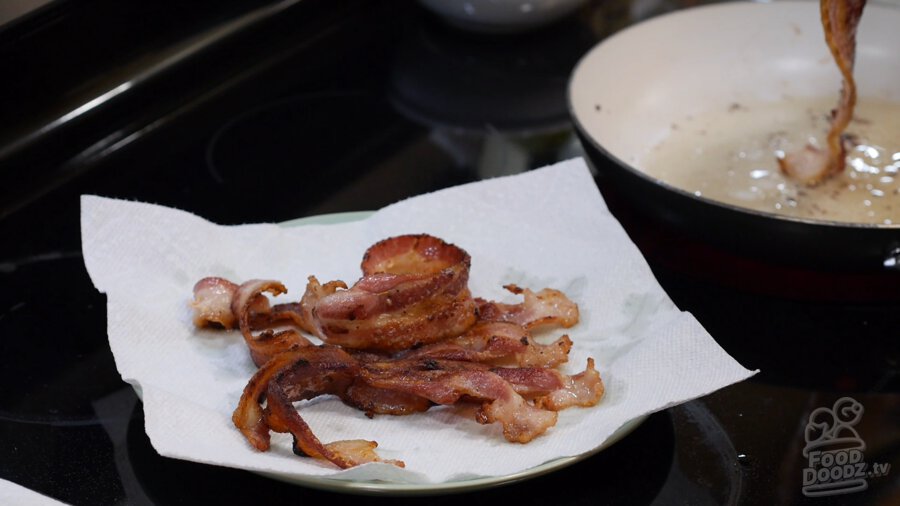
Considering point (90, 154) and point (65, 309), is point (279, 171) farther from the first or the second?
point (65, 309)

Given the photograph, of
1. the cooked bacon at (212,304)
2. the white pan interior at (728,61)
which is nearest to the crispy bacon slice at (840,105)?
the white pan interior at (728,61)

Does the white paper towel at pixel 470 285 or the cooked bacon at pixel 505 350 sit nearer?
the white paper towel at pixel 470 285

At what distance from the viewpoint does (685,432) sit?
3.17 feet

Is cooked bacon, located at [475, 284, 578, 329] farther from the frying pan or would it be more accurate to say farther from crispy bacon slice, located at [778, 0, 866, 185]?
crispy bacon slice, located at [778, 0, 866, 185]

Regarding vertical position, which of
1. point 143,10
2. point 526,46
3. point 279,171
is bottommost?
point 526,46

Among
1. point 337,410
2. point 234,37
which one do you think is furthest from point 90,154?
point 337,410

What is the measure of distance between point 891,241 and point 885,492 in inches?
10.8

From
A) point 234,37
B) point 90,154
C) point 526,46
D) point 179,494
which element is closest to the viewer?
point 179,494

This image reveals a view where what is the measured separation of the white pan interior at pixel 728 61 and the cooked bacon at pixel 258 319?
2.22ft

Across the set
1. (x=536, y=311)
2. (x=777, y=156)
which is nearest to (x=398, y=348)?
(x=536, y=311)

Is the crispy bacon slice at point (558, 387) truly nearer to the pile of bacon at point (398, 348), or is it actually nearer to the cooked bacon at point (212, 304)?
the pile of bacon at point (398, 348)

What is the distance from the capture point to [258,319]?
1031 millimetres

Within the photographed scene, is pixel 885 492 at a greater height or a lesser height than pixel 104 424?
lesser

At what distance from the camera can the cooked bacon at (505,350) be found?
97 cm
